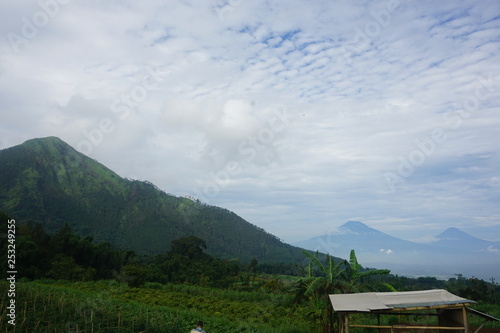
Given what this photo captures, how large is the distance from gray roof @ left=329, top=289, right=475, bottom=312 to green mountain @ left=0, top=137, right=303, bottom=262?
6568 centimetres

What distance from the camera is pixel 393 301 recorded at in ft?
27.4

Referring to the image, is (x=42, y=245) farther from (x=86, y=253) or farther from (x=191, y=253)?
(x=191, y=253)

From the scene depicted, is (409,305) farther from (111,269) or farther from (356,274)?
(111,269)

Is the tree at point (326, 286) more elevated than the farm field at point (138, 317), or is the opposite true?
the tree at point (326, 286)

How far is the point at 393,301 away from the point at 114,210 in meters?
88.6

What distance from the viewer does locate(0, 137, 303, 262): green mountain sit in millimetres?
73438

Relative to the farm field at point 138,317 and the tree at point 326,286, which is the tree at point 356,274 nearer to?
the tree at point 326,286

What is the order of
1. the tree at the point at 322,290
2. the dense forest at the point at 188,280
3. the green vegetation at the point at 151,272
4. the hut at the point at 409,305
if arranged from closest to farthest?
the hut at the point at 409,305, the tree at the point at 322,290, the dense forest at the point at 188,280, the green vegetation at the point at 151,272

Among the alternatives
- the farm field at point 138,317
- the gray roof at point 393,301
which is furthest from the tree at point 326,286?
the gray roof at point 393,301

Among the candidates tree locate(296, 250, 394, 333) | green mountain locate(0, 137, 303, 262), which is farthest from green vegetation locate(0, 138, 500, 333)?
green mountain locate(0, 137, 303, 262)

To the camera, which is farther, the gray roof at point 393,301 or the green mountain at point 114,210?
the green mountain at point 114,210

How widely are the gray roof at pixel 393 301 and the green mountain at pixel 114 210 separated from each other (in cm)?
6568

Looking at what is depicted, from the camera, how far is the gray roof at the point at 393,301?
7980mm

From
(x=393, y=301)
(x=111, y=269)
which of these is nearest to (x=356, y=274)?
(x=393, y=301)
